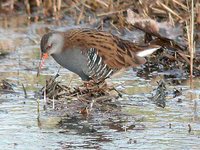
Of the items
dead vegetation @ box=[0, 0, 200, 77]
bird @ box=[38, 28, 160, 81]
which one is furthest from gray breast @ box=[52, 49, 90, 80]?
dead vegetation @ box=[0, 0, 200, 77]

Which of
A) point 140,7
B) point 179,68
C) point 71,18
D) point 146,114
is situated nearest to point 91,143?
point 146,114

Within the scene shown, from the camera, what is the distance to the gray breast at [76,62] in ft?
25.7

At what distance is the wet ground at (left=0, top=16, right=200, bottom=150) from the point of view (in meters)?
5.79

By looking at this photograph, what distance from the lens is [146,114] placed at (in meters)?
6.75

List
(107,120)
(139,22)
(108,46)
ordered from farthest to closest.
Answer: (139,22) → (108,46) → (107,120)

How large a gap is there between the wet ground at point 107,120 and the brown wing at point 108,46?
0.23 m

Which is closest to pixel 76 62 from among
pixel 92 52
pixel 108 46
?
pixel 92 52

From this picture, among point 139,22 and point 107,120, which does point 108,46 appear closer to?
point 139,22

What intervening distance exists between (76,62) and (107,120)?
1.44 m

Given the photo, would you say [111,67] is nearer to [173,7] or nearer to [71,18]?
[173,7]

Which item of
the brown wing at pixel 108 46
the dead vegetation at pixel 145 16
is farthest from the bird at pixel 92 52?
the dead vegetation at pixel 145 16

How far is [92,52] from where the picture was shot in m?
7.97

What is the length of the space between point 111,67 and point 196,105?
1352 mm

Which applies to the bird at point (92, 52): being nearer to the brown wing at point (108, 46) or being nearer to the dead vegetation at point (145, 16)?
the brown wing at point (108, 46)
